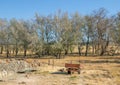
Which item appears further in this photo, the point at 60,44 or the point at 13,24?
the point at 13,24

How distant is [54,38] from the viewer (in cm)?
5769

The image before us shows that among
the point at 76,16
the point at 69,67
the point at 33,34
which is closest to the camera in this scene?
the point at 69,67

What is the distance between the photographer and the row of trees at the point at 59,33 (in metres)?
57.8

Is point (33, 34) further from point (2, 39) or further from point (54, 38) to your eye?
point (2, 39)

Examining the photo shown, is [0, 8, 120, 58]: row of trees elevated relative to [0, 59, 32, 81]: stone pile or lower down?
elevated

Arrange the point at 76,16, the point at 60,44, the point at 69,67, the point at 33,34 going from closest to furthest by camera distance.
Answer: the point at 69,67 → the point at 60,44 → the point at 33,34 → the point at 76,16

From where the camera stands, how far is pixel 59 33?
57.0m

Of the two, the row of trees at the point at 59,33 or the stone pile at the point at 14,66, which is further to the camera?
the row of trees at the point at 59,33

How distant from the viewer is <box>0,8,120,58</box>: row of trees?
57750 millimetres

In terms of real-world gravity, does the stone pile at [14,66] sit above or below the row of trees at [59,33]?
below

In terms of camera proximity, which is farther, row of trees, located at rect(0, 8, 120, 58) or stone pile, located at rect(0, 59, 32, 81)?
row of trees, located at rect(0, 8, 120, 58)

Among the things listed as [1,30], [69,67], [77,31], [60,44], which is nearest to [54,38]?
[60,44]

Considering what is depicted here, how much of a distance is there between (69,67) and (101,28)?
38.8 metres

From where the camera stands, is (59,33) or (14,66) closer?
(14,66)
